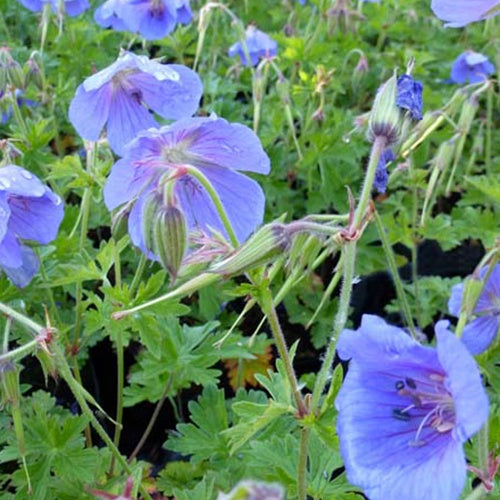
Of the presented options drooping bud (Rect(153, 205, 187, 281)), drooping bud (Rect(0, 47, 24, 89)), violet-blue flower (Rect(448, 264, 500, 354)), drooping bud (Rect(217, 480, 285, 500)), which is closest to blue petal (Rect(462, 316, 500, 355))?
violet-blue flower (Rect(448, 264, 500, 354))

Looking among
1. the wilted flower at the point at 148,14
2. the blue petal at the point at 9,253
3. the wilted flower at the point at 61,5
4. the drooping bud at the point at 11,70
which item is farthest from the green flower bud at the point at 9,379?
the wilted flower at the point at 61,5

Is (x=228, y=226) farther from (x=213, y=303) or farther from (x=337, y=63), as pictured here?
(x=337, y=63)

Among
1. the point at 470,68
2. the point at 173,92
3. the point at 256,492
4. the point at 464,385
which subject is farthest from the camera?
the point at 470,68

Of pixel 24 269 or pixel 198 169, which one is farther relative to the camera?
pixel 24 269

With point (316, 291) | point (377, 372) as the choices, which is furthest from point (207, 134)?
point (316, 291)

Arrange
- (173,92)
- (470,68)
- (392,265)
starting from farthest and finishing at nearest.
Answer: (470,68) < (392,265) < (173,92)

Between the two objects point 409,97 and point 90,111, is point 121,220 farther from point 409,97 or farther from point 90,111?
point 409,97

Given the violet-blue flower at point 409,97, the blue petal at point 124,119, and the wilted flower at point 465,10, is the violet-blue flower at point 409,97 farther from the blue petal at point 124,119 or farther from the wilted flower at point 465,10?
the blue petal at point 124,119

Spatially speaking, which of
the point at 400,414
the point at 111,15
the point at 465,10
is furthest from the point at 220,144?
the point at 111,15
